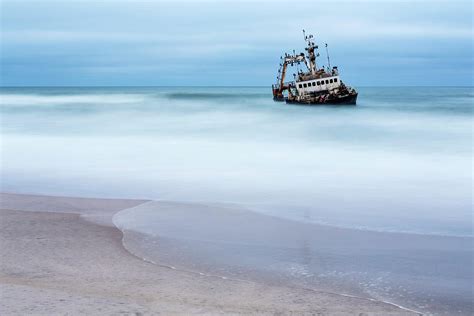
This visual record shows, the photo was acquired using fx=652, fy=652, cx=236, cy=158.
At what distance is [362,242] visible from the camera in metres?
6.04

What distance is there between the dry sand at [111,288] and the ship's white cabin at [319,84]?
127 feet

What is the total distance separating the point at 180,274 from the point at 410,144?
14542mm

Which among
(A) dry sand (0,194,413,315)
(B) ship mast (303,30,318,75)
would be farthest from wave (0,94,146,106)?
(A) dry sand (0,194,413,315)

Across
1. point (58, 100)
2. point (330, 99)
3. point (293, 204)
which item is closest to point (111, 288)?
point (293, 204)

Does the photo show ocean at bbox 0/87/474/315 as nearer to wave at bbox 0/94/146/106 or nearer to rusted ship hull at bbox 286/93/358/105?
rusted ship hull at bbox 286/93/358/105

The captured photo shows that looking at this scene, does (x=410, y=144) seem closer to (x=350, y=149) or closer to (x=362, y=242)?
(x=350, y=149)

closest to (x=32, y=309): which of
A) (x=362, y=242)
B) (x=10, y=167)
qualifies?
(x=362, y=242)

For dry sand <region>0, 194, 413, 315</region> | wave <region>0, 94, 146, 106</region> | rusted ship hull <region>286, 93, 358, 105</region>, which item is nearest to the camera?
dry sand <region>0, 194, 413, 315</region>

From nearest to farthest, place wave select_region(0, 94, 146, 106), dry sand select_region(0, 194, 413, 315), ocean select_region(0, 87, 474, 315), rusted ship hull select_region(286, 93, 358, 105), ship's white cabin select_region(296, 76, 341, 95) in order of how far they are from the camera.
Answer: dry sand select_region(0, 194, 413, 315) → ocean select_region(0, 87, 474, 315) → rusted ship hull select_region(286, 93, 358, 105) → ship's white cabin select_region(296, 76, 341, 95) → wave select_region(0, 94, 146, 106)

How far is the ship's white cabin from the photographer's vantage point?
4394 centimetres

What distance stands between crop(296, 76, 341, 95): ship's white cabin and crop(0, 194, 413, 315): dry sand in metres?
38.8

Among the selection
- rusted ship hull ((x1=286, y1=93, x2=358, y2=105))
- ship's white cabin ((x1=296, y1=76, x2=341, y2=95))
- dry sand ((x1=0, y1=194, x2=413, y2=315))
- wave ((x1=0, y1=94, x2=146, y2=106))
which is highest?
ship's white cabin ((x1=296, y1=76, x2=341, y2=95))

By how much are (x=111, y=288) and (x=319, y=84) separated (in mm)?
40551

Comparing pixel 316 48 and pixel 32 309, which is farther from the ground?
pixel 316 48
